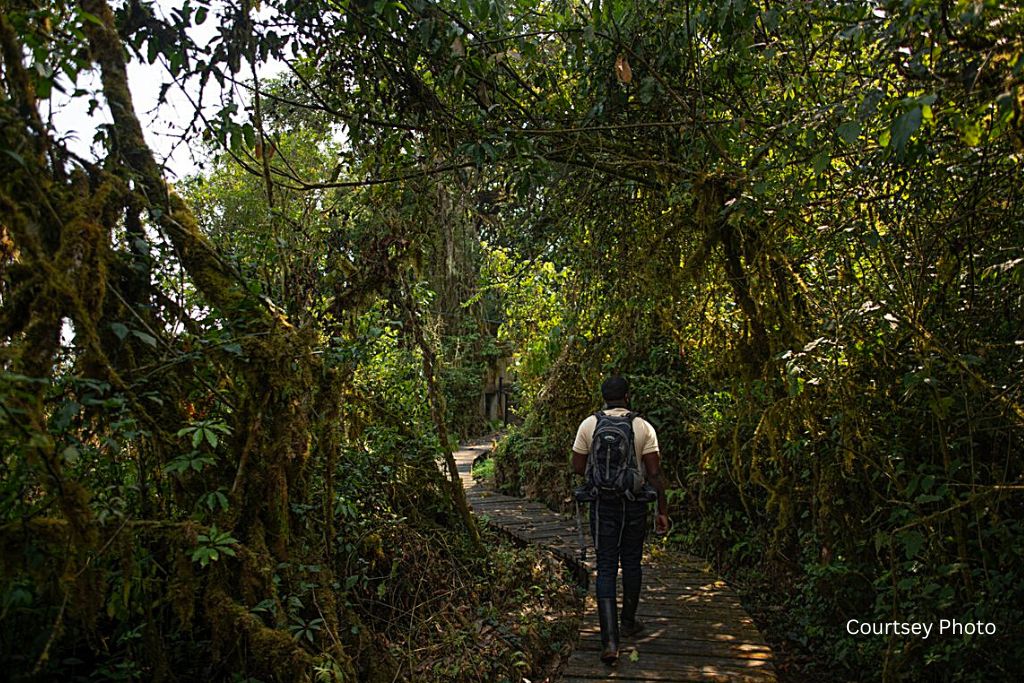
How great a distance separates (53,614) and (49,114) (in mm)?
2319

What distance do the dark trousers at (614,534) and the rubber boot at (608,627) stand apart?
0.06 m

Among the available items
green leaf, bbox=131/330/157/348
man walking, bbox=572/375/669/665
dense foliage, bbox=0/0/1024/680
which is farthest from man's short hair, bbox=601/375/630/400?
green leaf, bbox=131/330/157/348

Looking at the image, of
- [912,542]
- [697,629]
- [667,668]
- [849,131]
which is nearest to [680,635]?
[697,629]

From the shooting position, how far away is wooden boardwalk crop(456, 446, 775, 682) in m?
4.33

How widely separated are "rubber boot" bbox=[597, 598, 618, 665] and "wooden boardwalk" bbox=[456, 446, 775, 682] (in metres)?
0.09

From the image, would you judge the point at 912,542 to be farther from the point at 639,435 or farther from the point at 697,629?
the point at 697,629

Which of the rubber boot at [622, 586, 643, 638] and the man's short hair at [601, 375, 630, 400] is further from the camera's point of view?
the rubber boot at [622, 586, 643, 638]

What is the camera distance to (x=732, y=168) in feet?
15.0

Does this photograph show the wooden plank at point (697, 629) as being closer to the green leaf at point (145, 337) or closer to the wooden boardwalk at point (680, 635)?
the wooden boardwalk at point (680, 635)

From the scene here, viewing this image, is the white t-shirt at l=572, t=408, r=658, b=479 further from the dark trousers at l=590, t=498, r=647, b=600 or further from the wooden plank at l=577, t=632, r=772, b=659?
the wooden plank at l=577, t=632, r=772, b=659

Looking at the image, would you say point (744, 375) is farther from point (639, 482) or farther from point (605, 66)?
point (605, 66)

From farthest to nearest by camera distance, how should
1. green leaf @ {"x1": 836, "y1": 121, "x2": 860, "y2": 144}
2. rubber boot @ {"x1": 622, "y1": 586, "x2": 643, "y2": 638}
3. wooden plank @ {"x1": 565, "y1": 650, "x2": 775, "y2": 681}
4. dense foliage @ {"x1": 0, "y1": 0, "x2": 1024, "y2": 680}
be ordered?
1. rubber boot @ {"x1": 622, "y1": 586, "x2": 643, "y2": 638}
2. wooden plank @ {"x1": 565, "y1": 650, "x2": 775, "y2": 681}
3. dense foliage @ {"x1": 0, "y1": 0, "x2": 1024, "y2": 680}
4. green leaf @ {"x1": 836, "y1": 121, "x2": 860, "y2": 144}

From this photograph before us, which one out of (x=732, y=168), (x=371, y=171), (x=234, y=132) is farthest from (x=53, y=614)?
(x=732, y=168)

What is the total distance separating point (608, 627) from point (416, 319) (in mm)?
2653
